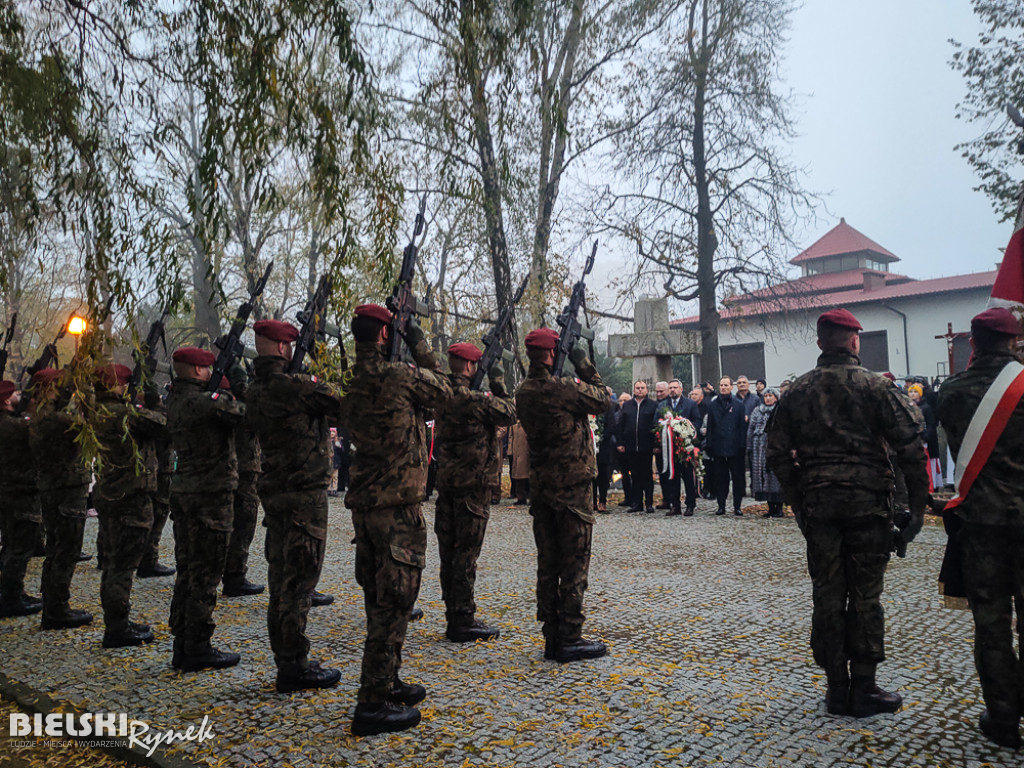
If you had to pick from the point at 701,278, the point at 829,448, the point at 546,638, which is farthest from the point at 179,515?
the point at 701,278

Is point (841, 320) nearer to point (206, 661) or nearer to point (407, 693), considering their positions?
point (407, 693)

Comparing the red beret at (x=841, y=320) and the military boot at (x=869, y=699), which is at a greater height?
the red beret at (x=841, y=320)

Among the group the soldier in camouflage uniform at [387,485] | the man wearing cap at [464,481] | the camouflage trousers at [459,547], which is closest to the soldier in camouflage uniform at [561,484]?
the man wearing cap at [464,481]

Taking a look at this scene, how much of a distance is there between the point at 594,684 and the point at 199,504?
298cm

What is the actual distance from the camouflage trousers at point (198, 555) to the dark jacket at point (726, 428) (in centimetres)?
905

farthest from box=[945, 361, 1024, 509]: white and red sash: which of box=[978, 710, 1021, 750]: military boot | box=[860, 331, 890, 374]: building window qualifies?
box=[860, 331, 890, 374]: building window

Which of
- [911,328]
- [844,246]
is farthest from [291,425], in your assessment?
[844,246]

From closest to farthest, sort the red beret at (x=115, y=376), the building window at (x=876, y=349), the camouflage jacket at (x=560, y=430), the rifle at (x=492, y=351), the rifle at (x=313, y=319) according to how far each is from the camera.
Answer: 1. the rifle at (x=313, y=319)
2. the camouflage jacket at (x=560, y=430)
3. the red beret at (x=115, y=376)
4. the rifle at (x=492, y=351)
5. the building window at (x=876, y=349)

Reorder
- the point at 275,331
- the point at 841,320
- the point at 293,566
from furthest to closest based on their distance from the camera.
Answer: the point at 275,331
the point at 293,566
the point at 841,320

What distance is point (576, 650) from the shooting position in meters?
5.20

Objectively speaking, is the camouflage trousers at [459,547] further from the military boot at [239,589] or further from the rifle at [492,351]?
the military boot at [239,589]

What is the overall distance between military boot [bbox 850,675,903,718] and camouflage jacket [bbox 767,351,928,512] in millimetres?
1018

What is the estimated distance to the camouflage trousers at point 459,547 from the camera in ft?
19.2

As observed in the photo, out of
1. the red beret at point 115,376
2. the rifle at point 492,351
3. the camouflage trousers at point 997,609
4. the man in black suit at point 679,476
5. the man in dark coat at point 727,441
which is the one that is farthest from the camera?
the man in black suit at point 679,476
